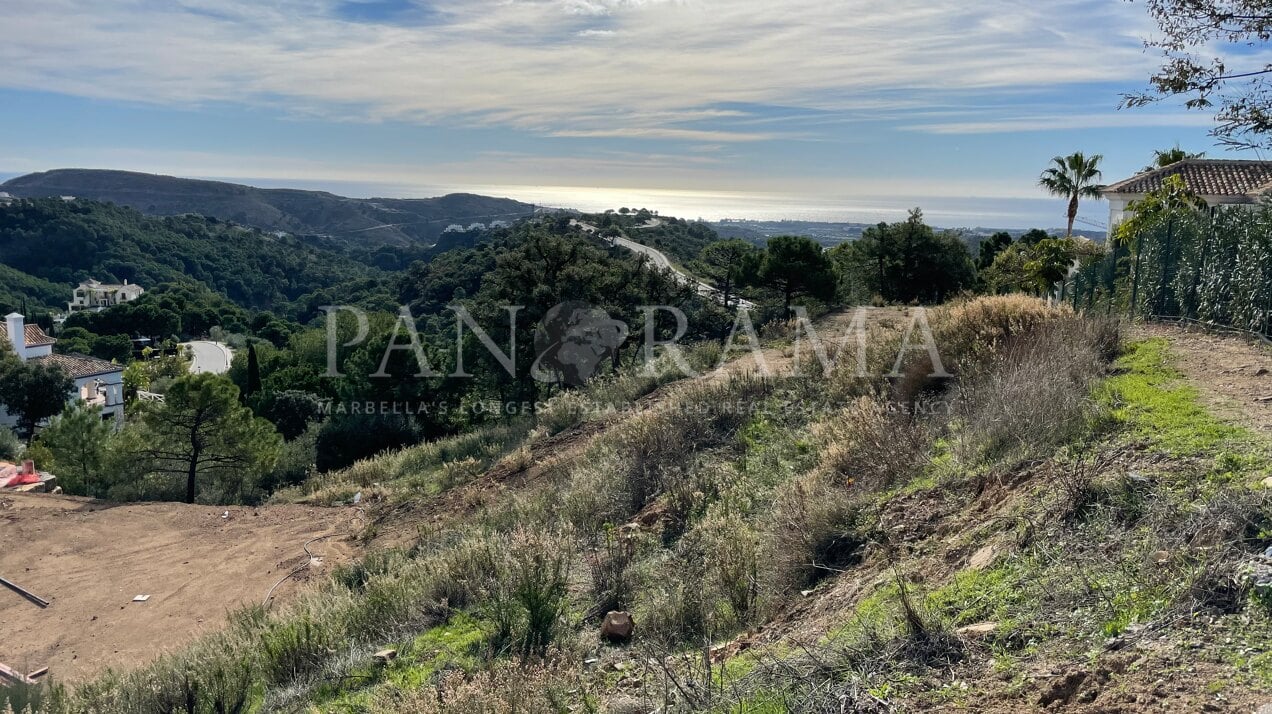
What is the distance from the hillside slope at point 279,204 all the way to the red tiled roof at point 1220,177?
139247mm

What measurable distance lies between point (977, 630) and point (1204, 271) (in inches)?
348

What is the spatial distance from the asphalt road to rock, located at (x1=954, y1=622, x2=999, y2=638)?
66.1 meters

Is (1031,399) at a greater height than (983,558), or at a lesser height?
greater

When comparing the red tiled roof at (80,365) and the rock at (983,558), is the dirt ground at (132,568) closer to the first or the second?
the rock at (983,558)

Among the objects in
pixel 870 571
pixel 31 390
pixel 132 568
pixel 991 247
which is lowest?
pixel 31 390

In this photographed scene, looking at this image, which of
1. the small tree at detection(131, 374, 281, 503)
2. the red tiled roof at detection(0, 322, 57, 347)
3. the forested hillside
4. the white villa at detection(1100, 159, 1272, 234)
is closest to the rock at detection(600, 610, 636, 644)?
the small tree at detection(131, 374, 281, 503)

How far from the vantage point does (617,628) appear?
4.85 meters

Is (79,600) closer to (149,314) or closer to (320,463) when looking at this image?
(320,463)

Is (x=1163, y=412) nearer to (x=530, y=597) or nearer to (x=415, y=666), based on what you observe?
(x=530, y=597)

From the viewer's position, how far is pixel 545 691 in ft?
12.5

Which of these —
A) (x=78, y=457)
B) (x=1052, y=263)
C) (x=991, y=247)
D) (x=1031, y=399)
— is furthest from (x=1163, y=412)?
(x=991, y=247)

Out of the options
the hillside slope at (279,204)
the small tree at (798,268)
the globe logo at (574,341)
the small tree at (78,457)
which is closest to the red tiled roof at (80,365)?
the small tree at (78,457)

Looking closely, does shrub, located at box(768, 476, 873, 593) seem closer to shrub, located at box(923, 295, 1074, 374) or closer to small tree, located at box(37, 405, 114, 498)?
shrub, located at box(923, 295, 1074, 374)

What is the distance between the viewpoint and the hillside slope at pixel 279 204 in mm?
166750
